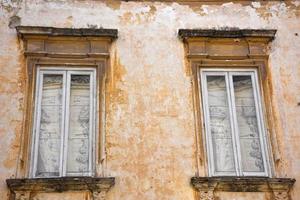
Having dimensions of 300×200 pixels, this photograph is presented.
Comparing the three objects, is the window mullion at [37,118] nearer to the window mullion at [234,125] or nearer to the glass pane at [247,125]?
the window mullion at [234,125]

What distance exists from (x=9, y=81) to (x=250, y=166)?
387 cm

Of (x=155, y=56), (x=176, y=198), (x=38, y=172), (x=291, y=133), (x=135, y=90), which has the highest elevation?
(x=155, y=56)

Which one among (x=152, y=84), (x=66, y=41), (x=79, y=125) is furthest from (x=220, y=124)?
(x=66, y=41)

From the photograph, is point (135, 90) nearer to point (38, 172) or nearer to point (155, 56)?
point (155, 56)

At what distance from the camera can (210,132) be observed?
766 centimetres

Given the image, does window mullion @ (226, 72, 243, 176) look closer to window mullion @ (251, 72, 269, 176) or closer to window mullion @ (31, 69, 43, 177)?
window mullion @ (251, 72, 269, 176)

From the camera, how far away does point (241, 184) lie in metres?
7.11

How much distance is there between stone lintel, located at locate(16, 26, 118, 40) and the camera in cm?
797

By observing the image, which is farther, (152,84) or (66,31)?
(66,31)

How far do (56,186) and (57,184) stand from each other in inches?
1.2

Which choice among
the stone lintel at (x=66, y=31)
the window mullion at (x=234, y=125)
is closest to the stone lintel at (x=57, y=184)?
the window mullion at (x=234, y=125)

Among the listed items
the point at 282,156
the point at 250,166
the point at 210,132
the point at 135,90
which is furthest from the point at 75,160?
the point at 282,156

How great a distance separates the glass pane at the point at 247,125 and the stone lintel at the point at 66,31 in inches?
85.1

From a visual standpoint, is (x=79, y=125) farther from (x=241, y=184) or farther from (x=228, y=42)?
(x=228, y=42)
